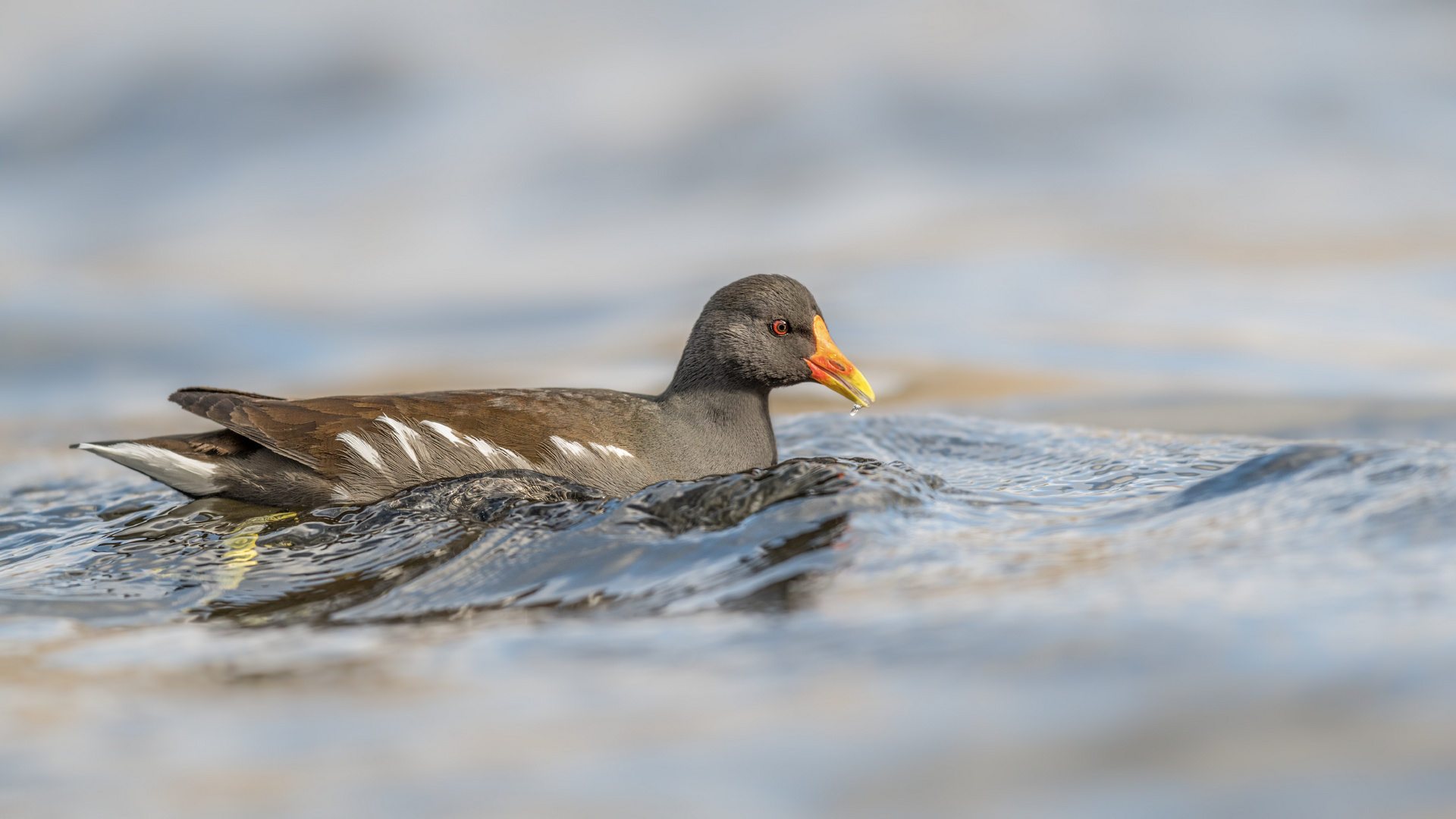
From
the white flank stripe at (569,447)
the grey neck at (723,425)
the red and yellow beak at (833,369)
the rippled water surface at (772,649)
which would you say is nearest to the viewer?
the rippled water surface at (772,649)

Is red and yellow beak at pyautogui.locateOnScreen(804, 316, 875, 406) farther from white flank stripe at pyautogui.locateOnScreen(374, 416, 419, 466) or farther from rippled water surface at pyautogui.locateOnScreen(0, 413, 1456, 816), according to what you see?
white flank stripe at pyautogui.locateOnScreen(374, 416, 419, 466)

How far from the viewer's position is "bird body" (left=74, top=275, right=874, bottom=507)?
5.37 m

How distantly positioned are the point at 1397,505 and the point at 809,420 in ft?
13.3

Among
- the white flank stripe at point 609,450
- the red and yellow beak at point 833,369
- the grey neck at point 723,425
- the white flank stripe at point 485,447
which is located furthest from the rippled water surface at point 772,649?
the red and yellow beak at point 833,369

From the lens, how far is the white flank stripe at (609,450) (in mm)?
5375

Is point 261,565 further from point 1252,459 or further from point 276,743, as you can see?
point 1252,459

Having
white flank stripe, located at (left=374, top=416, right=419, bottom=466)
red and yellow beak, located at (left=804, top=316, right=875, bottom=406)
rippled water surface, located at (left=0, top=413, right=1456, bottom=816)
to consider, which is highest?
red and yellow beak, located at (left=804, top=316, right=875, bottom=406)

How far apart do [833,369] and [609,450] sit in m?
1.25

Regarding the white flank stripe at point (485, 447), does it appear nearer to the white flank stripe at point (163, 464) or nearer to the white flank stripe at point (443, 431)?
the white flank stripe at point (443, 431)

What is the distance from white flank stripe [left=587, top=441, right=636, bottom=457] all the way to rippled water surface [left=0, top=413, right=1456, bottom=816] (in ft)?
0.72

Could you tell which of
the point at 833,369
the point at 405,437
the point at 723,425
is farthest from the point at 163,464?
the point at 833,369

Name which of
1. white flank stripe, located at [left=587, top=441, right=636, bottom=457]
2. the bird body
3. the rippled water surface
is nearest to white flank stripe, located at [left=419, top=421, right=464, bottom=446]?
the bird body

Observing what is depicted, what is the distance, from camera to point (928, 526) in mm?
4582

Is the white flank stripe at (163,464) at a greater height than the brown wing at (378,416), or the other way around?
the brown wing at (378,416)
